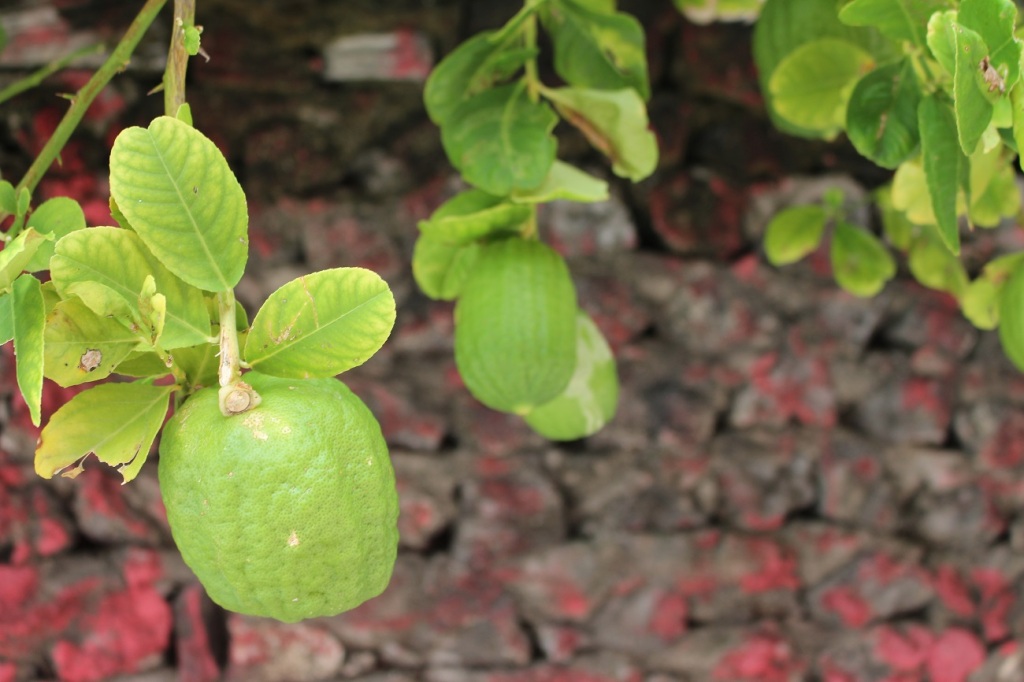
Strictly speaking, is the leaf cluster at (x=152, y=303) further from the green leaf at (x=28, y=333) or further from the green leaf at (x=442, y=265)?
the green leaf at (x=442, y=265)

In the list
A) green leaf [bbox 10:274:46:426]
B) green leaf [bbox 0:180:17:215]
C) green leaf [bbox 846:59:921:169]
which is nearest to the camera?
green leaf [bbox 10:274:46:426]

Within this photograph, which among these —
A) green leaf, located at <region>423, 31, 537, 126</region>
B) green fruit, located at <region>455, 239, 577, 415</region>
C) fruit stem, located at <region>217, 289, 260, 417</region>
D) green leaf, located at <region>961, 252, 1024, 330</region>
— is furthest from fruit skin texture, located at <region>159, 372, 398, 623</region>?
green leaf, located at <region>961, 252, 1024, 330</region>

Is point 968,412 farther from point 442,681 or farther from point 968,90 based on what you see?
point 968,90

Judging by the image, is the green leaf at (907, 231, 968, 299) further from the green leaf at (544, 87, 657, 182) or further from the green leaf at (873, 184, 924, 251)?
the green leaf at (544, 87, 657, 182)

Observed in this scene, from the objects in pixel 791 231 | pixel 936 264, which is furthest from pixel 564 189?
pixel 936 264

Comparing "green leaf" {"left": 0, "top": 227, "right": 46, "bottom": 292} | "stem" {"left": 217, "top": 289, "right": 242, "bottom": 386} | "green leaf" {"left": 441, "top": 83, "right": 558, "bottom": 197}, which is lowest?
"green leaf" {"left": 441, "top": 83, "right": 558, "bottom": 197}

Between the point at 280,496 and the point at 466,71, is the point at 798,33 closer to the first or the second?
the point at 466,71

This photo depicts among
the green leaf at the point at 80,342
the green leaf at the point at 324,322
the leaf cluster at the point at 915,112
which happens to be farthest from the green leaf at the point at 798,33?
the green leaf at the point at 80,342
